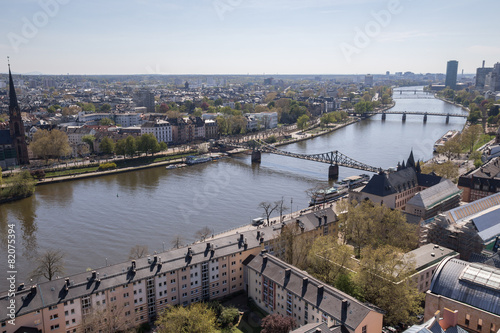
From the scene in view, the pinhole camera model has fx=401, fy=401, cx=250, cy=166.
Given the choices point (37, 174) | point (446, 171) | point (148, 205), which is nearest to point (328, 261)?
point (148, 205)

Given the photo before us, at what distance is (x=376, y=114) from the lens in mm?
92000

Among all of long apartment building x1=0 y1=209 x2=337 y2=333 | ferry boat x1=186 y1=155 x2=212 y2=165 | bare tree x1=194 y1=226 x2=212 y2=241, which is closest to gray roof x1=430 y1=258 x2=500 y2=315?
long apartment building x1=0 y1=209 x2=337 y2=333

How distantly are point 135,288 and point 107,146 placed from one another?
31327 mm

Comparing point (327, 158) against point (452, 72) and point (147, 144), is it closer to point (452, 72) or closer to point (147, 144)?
point (147, 144)

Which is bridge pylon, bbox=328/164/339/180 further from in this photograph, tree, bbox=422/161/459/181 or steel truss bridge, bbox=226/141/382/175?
tree, bbox=422/161/459/181

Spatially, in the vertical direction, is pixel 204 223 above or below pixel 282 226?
below

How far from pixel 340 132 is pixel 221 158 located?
92.5ft

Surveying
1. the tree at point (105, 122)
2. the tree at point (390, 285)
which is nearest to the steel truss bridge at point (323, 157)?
the tree at point (105, 122)

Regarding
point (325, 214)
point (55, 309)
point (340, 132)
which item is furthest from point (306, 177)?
point (340, 132)

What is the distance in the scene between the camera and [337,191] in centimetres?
3034

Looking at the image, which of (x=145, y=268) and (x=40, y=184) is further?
(x=40, y=184)

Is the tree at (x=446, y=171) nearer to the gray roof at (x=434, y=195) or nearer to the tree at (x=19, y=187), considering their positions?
the gray roof at (x=434, y=195)

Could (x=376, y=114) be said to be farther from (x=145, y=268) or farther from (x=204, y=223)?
(x=145, y=268)

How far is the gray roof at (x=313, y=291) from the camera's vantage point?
12250 millimetres
